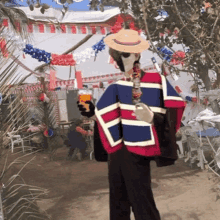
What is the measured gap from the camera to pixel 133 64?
6.23ft

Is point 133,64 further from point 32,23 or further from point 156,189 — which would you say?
point 32,23

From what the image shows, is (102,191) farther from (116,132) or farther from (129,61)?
(129,61)

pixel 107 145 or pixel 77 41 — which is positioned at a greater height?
pixel 77 41

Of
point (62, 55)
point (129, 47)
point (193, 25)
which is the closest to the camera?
point (129, 47)

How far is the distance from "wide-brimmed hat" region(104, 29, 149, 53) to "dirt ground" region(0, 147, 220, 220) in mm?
1517

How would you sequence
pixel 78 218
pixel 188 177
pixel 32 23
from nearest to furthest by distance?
pixel 78 218 < pixel 188 177 < pixel 32 23

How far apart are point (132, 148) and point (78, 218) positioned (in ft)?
4.51

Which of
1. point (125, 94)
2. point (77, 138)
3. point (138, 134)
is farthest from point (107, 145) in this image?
point (77, 138)

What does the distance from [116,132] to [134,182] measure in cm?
32

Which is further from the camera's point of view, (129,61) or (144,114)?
(129,61)

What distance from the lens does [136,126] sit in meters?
1.86

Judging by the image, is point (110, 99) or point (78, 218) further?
point (78, 218)

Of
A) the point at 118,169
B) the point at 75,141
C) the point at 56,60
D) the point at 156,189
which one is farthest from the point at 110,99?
the point at 56,60

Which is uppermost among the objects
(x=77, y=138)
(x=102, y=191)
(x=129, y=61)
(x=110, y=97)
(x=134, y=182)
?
(x=129, y=61)
